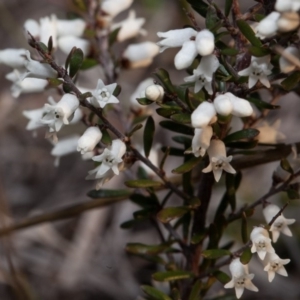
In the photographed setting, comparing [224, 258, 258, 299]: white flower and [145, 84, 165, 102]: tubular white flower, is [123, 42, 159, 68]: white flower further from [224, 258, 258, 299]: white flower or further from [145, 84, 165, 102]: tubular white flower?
[224, 258, 258, 299]: white flower

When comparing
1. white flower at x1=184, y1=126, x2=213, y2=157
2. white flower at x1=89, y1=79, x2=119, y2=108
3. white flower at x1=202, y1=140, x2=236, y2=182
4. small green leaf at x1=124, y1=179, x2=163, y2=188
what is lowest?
small green leaf at x1=124, y1=179, x2=163, y2=188

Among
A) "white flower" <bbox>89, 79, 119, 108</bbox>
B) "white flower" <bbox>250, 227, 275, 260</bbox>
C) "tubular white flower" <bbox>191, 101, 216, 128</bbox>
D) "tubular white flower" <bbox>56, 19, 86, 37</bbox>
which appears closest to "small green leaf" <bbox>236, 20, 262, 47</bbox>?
"tubular white flower" <bbox>191, 101, 216, 128</bbox>

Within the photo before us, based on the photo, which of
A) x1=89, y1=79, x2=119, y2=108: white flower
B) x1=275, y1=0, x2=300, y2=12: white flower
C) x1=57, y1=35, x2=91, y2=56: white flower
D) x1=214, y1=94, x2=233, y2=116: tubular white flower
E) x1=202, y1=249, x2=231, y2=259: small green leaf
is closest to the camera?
x1=275, y1=0, x2=300, y2=12: white flower

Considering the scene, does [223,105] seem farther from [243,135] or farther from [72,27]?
[72,27]

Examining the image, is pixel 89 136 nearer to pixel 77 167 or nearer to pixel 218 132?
pixel 218 132

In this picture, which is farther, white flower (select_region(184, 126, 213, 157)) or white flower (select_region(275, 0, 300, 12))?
white flower (select_region(184, 126, 213, 157))

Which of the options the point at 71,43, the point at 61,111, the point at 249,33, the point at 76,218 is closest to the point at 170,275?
the point at 61,111

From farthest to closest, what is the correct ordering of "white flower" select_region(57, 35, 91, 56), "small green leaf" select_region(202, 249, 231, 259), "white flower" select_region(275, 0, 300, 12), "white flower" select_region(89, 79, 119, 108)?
"white flower" select_region(57, 35, 91, 56) → "small green leaf" select_region(202, 249, 231, 259) → "white flower" select_region(89, 79, 119, 108) → "white flower" select_region(275, 0, 300, 12)

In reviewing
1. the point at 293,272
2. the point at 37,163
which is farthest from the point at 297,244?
the point at 37,163
